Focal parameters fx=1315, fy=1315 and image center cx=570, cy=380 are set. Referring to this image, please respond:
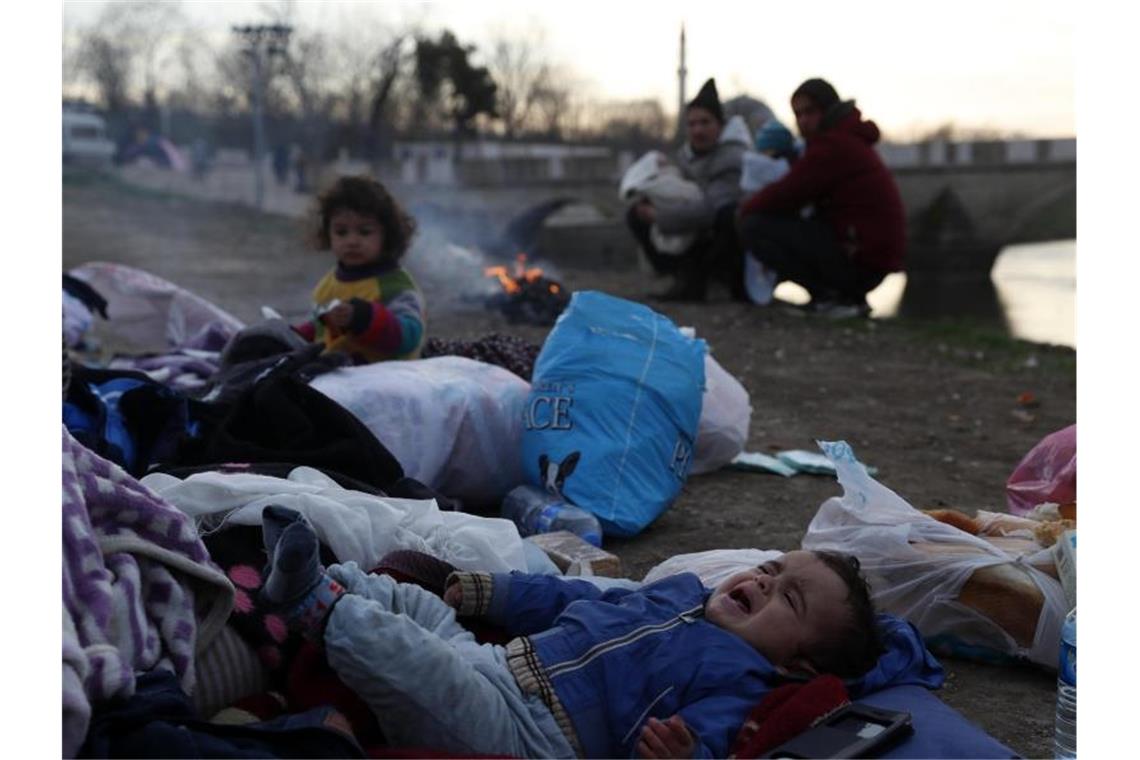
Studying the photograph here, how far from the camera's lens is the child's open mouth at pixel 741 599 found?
243cm

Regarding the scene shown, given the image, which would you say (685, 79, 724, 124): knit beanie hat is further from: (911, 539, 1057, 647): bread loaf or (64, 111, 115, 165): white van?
(64, 111, 115, 165): white van

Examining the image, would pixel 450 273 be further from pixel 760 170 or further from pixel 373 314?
pixel 373 314

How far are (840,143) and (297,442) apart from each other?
586cm

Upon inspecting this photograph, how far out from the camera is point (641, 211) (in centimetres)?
978

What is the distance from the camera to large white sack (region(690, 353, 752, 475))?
14.9ft

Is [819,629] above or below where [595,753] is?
above

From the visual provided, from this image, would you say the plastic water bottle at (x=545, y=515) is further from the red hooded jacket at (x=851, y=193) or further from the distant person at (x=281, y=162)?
the distant person at (x=281, y=162)

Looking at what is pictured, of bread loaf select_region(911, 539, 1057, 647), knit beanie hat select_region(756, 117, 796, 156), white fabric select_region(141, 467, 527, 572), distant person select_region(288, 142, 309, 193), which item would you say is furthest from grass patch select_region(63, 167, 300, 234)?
bread loaf select_region(911, 539, 1057, 647)

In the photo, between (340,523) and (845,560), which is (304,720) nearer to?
(340,523)

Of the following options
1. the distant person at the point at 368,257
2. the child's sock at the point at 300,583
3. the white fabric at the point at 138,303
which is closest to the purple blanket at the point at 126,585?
the child's sock at the point at 300,583

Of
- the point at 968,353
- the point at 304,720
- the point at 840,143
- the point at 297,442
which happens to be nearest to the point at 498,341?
the point at 297,442

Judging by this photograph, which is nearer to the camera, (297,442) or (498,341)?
(297,442)

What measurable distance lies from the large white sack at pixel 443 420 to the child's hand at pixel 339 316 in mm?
318

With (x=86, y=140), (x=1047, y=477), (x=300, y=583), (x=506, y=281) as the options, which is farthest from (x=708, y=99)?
(x=86, y=140)
